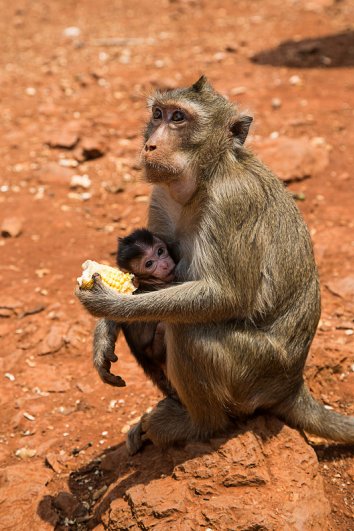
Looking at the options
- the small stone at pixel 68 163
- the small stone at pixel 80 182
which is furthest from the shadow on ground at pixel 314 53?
the small stone at pixel 80 182

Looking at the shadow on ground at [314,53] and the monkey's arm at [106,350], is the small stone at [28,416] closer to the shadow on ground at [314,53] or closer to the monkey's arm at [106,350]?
the monkey's arm at [106,350]

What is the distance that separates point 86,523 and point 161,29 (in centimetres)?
1185

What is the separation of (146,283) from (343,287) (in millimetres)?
2556

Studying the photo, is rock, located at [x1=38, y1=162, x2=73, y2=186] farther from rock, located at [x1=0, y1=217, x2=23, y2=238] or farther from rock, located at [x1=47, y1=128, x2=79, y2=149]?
rock, located at [x1=0, y1=217, x2=23, y2=238]

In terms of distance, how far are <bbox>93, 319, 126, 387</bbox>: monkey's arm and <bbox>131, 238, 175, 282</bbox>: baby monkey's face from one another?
0.49 m

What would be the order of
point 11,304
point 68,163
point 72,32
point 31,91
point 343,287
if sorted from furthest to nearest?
point 72,32
point 31,91
point 68,163
point 11,304
point 343,287

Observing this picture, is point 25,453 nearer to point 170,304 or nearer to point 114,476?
point 114,476

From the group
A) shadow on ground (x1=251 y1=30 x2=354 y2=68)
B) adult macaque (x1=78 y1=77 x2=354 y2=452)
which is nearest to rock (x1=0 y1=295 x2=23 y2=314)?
adult macaque (x1=78 y1=77 x2=354 y2=452)

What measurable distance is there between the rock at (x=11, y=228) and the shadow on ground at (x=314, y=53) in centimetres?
595

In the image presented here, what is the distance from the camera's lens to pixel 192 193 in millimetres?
4789

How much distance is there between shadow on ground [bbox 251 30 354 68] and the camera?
39.8 feet

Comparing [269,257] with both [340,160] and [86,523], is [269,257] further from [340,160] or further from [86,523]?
[340,160]

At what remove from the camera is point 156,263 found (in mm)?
4957

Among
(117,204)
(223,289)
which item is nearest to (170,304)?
(223,289)
